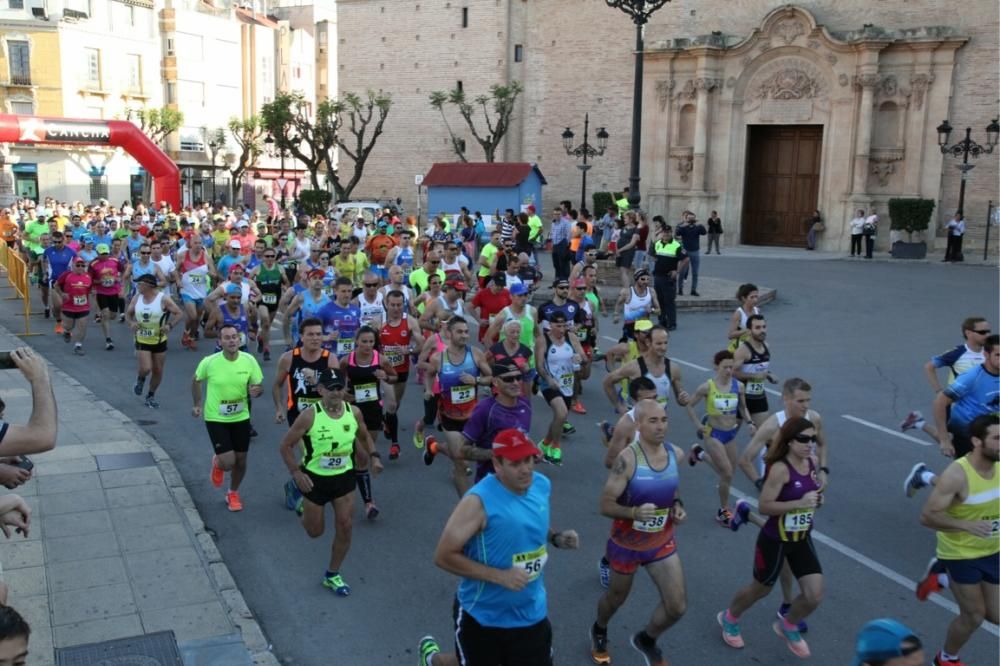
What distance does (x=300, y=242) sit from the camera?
19.3m

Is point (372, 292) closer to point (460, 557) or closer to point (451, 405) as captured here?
point (451, 405)

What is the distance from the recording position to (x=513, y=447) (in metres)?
4.38

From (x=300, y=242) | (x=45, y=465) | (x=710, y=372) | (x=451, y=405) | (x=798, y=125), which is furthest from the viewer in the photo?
(x=798, y=125)

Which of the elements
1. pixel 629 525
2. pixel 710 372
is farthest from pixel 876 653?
pixel 710 372

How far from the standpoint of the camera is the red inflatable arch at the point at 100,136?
29922 mm

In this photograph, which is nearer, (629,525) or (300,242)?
(629,525)

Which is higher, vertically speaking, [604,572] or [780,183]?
[780,183]

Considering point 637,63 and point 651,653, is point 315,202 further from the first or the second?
point 651,653

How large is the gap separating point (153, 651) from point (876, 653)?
427 cm

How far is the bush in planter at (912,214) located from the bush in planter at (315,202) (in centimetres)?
2641

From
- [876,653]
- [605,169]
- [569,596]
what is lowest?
[569,596]

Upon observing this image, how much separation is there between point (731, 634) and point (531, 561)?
2.13 metres

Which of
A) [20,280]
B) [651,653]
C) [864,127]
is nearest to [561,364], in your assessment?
[651,653]

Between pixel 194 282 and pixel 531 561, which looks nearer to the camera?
pixel 531 561
